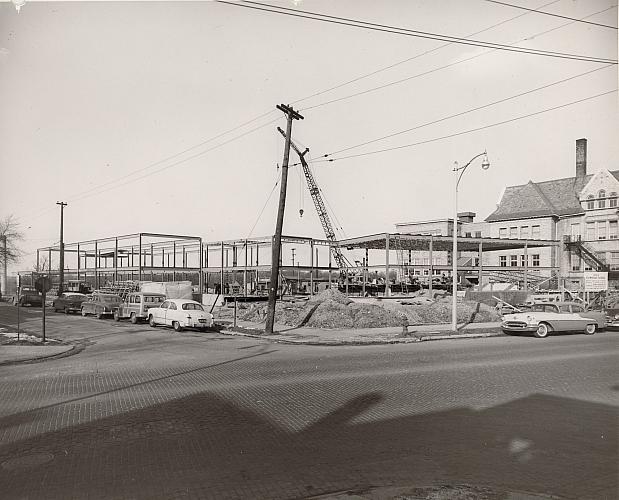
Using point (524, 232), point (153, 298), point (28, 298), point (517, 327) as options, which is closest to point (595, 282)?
point (517, 327)

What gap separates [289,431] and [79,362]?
975cm

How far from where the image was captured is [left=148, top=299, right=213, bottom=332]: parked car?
25422mm

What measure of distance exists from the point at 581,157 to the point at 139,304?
63.7m

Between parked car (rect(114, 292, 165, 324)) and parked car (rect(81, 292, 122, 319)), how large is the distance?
2536mm

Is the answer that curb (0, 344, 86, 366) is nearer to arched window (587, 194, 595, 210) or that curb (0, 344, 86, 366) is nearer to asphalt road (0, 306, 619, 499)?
asphalt road (0, 306, 619, 499)

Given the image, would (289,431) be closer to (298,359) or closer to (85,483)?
(85,483)

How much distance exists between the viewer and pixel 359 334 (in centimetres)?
2409

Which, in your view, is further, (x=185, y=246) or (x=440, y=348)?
(x=185, y=246)

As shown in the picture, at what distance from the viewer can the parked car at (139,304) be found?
2956 cm

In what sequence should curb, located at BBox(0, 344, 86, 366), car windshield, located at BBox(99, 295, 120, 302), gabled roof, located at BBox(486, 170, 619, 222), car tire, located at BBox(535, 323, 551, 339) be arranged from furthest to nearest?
gabled roof, located at BBox(486, 170, 619, 222) < car windshield, located at BBox(99, 295, 120, 302) < car tire, located at BBox(535, 323, 551, 339) < curb, located at BBox(0, 344, 86, 366)

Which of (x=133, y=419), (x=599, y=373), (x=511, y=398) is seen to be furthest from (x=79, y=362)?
(x=599, y=373)

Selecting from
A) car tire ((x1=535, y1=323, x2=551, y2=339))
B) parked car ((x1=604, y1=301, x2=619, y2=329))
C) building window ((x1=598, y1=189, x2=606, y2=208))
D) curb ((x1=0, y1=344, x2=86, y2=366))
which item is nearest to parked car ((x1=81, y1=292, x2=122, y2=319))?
curb ((x1=0, y1=344, x2=86, y2=366))

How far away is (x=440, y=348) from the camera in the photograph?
62.7 ft

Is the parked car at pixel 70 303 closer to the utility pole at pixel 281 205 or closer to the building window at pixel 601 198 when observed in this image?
the utility pole at pixel 281 205
